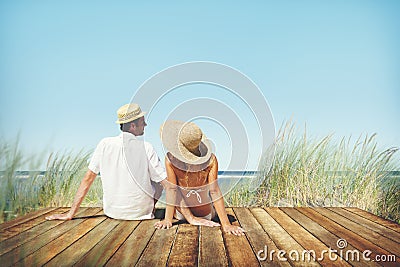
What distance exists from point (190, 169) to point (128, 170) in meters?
0.61

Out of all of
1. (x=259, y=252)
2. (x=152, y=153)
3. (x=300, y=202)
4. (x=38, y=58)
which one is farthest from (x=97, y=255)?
(x=300, y=202)

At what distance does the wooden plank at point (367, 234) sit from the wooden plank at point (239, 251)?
0.92 metres

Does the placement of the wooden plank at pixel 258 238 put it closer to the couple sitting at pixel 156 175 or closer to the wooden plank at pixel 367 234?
the couple sitting at pixel 156 175

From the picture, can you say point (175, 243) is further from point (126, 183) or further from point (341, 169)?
point (341, 169)

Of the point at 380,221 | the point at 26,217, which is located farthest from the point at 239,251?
the point at 26,217

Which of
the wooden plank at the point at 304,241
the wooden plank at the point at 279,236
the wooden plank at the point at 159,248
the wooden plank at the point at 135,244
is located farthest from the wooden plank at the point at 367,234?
the wooden plank at the point at 135,244

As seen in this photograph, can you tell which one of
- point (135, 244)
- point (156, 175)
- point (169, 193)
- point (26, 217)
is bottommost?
point (26, 217)

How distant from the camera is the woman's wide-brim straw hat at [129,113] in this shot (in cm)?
344

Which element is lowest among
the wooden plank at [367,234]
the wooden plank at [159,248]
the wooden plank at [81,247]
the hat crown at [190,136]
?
the wooden plank at [81,247]

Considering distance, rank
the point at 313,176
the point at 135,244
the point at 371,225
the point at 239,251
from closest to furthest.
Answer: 1. the point at 239,251
2. the point at 135,244
3. the point at 371,225
4. the point at 313,176

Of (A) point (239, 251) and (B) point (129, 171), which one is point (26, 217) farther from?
(A) point (239, 251)

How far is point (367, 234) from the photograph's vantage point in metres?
3.14

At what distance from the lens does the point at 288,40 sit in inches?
242

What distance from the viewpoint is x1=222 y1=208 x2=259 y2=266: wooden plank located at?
2.27 meters
